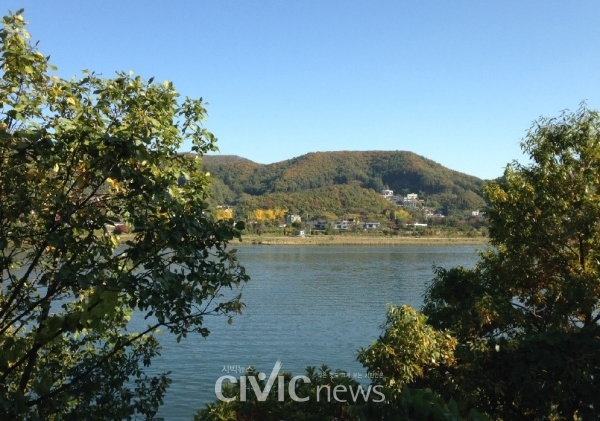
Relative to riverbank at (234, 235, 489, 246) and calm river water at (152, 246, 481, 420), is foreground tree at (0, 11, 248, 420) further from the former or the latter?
riverbank at (234, 235, 489, 246)

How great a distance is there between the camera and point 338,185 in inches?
6836

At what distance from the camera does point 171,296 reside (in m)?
3.72

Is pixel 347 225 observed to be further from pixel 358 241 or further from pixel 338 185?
pixel 338 185

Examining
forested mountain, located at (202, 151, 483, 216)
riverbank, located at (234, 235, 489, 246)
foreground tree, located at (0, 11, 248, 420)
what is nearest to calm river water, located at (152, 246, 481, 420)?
foreground tree, located at (0, 11, 248, 420)

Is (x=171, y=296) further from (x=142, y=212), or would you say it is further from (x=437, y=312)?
(x=437, y=312)

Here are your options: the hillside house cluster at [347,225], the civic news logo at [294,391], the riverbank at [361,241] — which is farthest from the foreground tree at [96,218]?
the hillside house cluster at [347,225]

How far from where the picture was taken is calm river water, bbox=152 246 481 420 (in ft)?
52.5

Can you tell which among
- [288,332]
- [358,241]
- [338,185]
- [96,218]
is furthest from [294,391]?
[338,185]

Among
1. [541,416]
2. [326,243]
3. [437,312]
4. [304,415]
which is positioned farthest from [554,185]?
[326,243]

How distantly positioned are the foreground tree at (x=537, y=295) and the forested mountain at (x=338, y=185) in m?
125

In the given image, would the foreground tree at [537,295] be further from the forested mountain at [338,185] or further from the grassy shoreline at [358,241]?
the forested mountain at [338,185]

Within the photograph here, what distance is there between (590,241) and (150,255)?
6.91 meters

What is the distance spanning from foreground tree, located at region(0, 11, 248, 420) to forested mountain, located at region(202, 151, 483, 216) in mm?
129019

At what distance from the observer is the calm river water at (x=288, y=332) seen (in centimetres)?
1602
